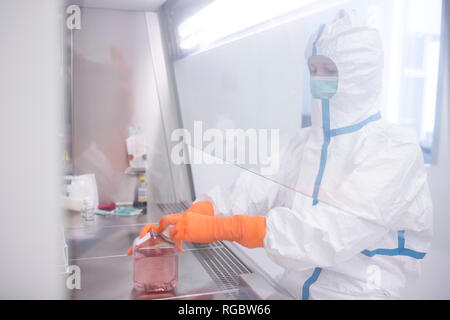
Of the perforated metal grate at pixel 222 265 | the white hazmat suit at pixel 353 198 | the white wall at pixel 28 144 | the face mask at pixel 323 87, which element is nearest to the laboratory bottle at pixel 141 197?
the perforated metal grate at pixel 222 265

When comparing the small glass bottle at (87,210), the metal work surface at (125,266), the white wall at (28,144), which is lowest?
the metal work surface at (125,266)

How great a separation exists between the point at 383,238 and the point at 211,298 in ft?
1.75

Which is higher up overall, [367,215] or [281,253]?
[367,215]

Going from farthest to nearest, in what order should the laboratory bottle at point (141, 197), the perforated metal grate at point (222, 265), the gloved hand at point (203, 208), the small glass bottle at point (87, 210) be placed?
the laboratory bottle at point (141, 197) < the small glass bottle at point (87, 210) < the gloved hand at point (203, 208) < the perforated metal grate at point (222, 265)

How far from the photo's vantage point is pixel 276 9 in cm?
121

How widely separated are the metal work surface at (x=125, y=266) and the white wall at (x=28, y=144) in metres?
0.21

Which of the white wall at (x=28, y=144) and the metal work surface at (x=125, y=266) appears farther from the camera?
the metal work surface at (x=125, y=266)

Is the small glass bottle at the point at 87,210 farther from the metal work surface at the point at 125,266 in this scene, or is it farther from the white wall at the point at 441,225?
the white wall at the point at 441,225

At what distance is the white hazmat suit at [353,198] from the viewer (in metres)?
1.02

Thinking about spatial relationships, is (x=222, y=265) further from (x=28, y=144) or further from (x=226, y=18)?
(x=226, y=18)

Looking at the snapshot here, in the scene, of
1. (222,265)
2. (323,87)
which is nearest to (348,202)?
(323,87)

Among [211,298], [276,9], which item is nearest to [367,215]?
[211,298]

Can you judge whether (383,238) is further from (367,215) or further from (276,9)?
(276,9)

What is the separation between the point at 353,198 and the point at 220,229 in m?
0.37
